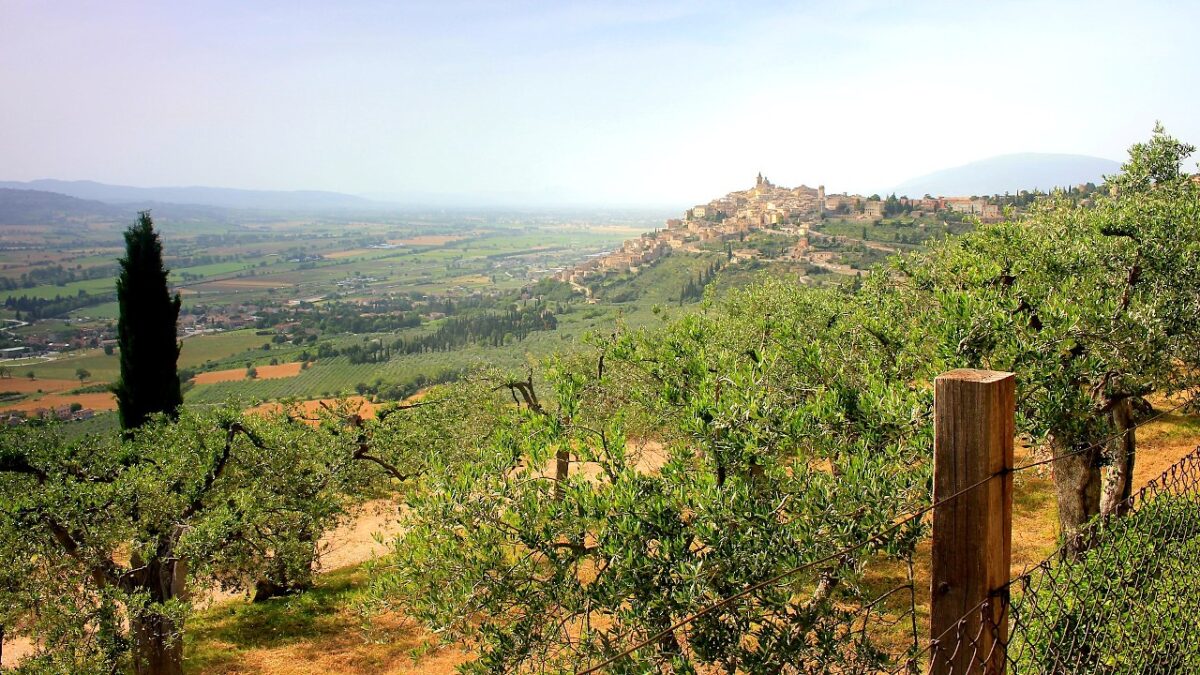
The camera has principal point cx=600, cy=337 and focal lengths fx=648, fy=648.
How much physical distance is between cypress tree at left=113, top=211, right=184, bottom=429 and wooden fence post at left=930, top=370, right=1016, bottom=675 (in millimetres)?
24531

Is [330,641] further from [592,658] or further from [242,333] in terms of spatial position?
[242,333]

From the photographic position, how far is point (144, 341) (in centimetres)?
2203

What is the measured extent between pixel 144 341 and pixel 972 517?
25684 millimetres

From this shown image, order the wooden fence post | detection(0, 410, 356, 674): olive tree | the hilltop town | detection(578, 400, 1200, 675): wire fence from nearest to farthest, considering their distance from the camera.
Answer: the wooden fence post
detection(578, 400, 1200, 675): wire fence
detection(0, 410, 356, 674): olive tree
the hilltop town

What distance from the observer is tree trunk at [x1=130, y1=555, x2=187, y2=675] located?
417 inches

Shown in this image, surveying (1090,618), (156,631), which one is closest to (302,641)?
(156,631)


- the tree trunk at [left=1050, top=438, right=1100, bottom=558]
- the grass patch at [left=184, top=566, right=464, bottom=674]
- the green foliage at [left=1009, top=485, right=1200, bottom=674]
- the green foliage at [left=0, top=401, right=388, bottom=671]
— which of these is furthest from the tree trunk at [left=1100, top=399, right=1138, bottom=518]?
the green foliage at [left=0, top=401, right=388, bottom=671]

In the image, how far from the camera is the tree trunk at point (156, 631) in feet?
34.7

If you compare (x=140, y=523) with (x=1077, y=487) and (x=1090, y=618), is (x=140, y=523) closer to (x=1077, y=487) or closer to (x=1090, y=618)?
(x=1090, y=618)

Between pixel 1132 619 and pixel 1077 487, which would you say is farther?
pixel 1077 487

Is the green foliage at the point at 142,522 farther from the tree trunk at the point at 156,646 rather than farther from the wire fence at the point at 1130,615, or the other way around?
the wire fence at the point at 1130,615

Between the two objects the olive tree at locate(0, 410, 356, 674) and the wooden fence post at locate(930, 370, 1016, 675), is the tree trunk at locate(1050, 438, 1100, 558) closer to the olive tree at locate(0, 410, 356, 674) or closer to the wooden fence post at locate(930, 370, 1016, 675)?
the wooden fence post at locate(930, 370, 1016, 675)

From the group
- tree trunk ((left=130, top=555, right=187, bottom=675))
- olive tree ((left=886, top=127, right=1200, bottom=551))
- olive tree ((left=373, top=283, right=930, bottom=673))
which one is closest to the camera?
olive tree ((left=373, top=283, right=930, bottom=673))

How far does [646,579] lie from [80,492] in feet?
32.6
